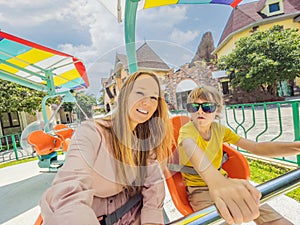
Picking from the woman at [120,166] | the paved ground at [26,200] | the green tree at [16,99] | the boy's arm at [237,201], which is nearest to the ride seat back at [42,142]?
the paved ground at [26,200]

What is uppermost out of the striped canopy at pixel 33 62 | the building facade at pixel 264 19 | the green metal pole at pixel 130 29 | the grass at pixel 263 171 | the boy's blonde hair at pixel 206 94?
the building facade at pixel 264 19

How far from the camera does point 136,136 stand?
2.26ft

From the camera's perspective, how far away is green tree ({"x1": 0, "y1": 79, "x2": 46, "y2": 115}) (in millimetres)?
7688

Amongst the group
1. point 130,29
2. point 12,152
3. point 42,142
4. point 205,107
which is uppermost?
point 130,29

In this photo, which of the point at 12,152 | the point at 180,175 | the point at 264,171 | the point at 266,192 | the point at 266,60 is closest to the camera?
the point at 266,192

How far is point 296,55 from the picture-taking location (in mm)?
10656

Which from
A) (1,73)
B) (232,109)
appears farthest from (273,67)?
(1,73)

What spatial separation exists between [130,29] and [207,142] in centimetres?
66

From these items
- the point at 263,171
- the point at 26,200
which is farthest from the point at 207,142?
the point at 26,200

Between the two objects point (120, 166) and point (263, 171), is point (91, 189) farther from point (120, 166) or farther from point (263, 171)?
point (263, 171)

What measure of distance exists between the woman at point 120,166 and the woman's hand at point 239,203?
22 cm

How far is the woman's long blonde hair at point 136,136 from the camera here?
570 millimetres

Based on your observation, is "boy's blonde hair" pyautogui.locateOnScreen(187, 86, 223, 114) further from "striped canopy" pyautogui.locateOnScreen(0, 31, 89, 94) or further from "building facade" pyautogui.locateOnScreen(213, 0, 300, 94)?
"building facade" pyautogui.locateOnScreen(213, 0, 300, 94)

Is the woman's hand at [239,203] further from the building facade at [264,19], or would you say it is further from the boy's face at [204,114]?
the building facade at [264,19]
